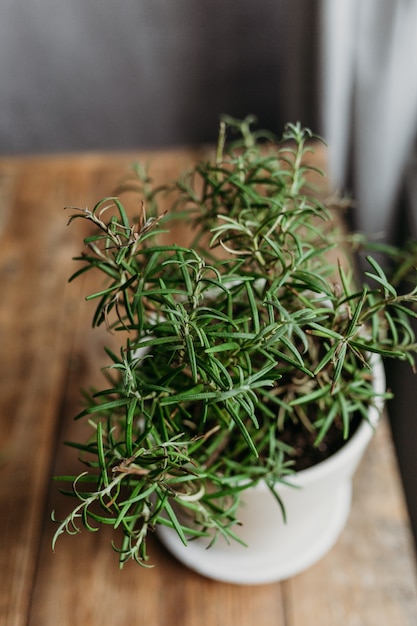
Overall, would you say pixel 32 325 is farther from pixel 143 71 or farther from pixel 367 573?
pixel 143 71

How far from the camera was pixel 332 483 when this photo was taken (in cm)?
63

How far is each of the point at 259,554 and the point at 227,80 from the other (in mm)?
1299

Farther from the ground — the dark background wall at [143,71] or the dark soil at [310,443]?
the dark background wall at [143,71]

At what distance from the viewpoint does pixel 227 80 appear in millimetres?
1712

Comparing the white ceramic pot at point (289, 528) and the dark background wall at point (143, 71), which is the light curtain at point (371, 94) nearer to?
the dark background wall at point (143, 71)

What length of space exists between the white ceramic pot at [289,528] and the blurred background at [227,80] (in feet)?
1.32

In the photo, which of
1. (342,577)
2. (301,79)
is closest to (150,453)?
(342,577)

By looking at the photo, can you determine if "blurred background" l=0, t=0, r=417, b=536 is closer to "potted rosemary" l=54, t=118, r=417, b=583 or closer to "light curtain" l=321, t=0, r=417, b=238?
"light curtain" l=321, t=0, r=417, b=238

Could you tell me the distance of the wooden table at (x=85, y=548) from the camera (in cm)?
68

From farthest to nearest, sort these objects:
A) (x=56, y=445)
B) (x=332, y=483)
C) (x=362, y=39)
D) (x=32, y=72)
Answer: (x=32, y=72) → (x=362, y=39) → (x=56, y=445) → (x=332, y=483)

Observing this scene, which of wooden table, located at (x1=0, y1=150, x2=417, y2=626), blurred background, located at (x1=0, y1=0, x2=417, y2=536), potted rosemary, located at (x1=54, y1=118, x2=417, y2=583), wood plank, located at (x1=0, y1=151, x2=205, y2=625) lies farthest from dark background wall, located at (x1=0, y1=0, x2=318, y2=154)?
potted rosemary, located at (x1=54, y1=118, x2=417, y2=583)

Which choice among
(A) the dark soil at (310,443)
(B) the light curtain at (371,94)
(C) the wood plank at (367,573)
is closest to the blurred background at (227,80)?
(B) the light curtain at (371,94)

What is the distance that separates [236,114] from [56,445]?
3.98ft

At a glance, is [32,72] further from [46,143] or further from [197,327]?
[197,327]
